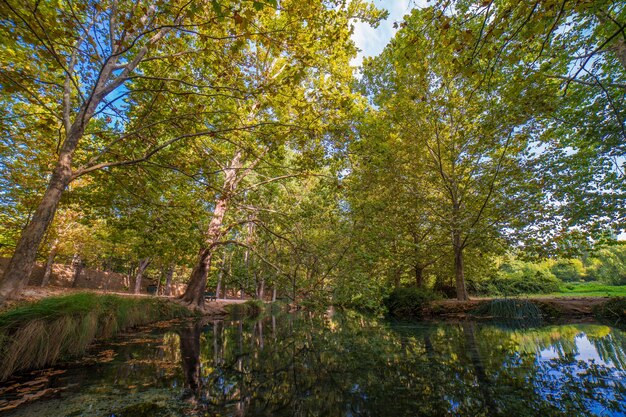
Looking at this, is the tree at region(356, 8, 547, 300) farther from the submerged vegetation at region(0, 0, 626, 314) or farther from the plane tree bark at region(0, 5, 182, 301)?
the plane tree bark at region(0, 5, 182, 301)

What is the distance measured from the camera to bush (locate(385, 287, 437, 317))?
47.0 feet

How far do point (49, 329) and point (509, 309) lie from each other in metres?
14.8

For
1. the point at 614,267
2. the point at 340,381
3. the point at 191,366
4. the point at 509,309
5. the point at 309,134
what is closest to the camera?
the point at 340,381

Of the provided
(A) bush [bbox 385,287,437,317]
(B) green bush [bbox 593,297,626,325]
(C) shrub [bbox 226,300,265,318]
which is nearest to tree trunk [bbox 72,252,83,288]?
(C) shrub [bbox 226,300,265,318]

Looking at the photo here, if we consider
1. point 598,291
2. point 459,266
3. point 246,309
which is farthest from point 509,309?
point 598,291

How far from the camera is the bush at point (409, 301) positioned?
14312 mm

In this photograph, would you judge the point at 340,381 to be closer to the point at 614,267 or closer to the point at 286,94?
the point at 286,94

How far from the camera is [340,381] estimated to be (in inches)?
151

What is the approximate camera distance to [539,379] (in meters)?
3.61

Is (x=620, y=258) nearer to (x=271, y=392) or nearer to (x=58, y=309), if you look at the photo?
(x=271, y=392)

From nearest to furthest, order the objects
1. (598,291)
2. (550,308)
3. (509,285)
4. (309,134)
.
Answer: (309,134)
(550,308)
(509,285)
(598,291)

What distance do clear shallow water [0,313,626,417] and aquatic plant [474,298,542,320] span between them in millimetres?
5087

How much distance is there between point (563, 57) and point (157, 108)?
508 inches

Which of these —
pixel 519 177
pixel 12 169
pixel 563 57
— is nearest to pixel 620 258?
pixel 519 177
